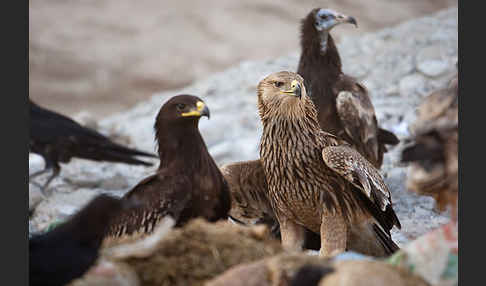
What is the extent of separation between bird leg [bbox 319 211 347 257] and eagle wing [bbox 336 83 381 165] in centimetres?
148

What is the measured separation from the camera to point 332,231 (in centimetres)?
378

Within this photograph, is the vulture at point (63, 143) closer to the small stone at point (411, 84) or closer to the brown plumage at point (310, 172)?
the brown plumage at point (310, 172)

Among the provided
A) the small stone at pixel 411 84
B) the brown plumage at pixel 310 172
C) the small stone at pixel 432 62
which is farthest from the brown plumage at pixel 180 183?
the small stone at pixel 432 62

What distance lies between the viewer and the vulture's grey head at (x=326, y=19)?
5.10 m

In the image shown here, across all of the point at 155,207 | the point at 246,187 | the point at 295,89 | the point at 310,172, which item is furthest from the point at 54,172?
the point at 295,89

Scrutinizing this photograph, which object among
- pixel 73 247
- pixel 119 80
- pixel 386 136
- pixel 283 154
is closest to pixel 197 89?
pixel 119 80

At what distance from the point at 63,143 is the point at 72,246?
3349mm

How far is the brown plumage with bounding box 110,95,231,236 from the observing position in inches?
133

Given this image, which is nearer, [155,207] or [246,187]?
[155,207]

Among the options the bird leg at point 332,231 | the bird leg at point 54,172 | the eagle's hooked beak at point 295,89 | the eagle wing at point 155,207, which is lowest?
the bird leg at point 54,172

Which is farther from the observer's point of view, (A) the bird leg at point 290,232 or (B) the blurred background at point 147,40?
(B) the blurred background at point 147,40

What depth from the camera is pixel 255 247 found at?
8.65 feet

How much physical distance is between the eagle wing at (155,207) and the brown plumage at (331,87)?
6.35 ft

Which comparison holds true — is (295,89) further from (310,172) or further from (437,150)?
(437,150)
